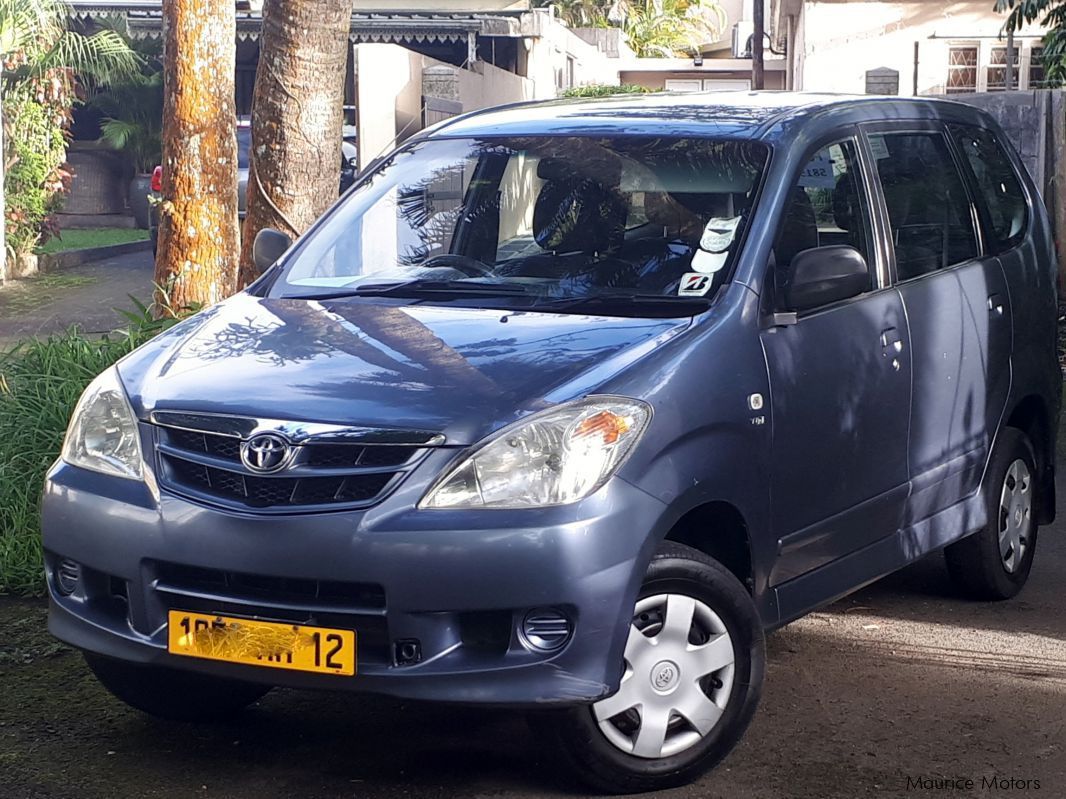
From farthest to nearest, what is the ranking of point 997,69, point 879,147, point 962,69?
point 962,69 → point 997,69 → point 879,147

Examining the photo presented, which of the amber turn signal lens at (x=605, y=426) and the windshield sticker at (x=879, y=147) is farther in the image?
the windshield sticker at (x=879, y=147)

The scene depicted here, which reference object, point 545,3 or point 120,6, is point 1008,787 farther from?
point 545,3

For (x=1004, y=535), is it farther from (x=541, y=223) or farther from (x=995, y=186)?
(x=541, y=223)

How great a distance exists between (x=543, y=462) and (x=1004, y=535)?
114 inches

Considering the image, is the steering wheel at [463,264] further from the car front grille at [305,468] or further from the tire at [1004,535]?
the tire at [1004,535]

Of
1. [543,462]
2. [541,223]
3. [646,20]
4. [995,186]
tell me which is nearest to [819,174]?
[541,223]

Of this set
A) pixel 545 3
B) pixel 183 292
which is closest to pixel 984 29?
pixel 183 292

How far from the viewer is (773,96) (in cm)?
567

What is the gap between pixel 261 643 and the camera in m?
3.97

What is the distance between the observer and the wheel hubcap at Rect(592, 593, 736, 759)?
4109mm

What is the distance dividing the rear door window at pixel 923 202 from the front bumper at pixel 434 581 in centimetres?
194

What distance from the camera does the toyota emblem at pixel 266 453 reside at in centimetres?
396

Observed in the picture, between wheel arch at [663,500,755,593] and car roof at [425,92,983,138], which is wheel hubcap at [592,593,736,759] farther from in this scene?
car roof at [425,92,983,138]

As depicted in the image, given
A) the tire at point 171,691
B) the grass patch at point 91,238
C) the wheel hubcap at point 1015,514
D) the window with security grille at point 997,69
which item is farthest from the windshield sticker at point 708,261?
the window with security grille at point 997,69
